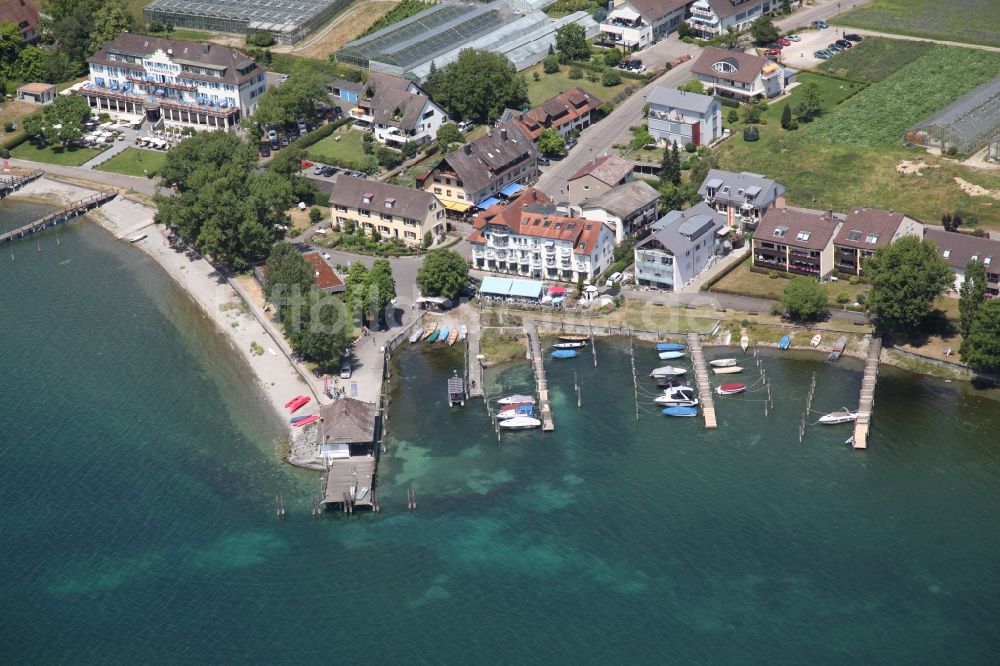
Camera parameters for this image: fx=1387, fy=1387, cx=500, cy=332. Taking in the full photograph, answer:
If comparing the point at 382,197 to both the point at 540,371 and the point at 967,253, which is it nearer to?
the point at 540,371

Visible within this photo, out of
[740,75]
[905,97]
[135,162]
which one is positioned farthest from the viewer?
[135,162]

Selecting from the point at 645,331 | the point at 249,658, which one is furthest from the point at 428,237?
the point at 249,658

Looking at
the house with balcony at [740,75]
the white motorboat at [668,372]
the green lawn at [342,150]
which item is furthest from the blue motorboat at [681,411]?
the house with balcony at [740,75]

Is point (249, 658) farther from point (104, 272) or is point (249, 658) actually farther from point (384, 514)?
point (104, 272)

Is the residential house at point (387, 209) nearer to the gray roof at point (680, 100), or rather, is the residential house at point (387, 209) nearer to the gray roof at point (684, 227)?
the gray roof at point (684, 227)

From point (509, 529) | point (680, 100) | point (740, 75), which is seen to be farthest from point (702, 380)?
point (740, 75)

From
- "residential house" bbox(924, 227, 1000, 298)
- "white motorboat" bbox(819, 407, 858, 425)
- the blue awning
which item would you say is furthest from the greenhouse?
"white motorboat" bbox(819, 407, 858, 425)
